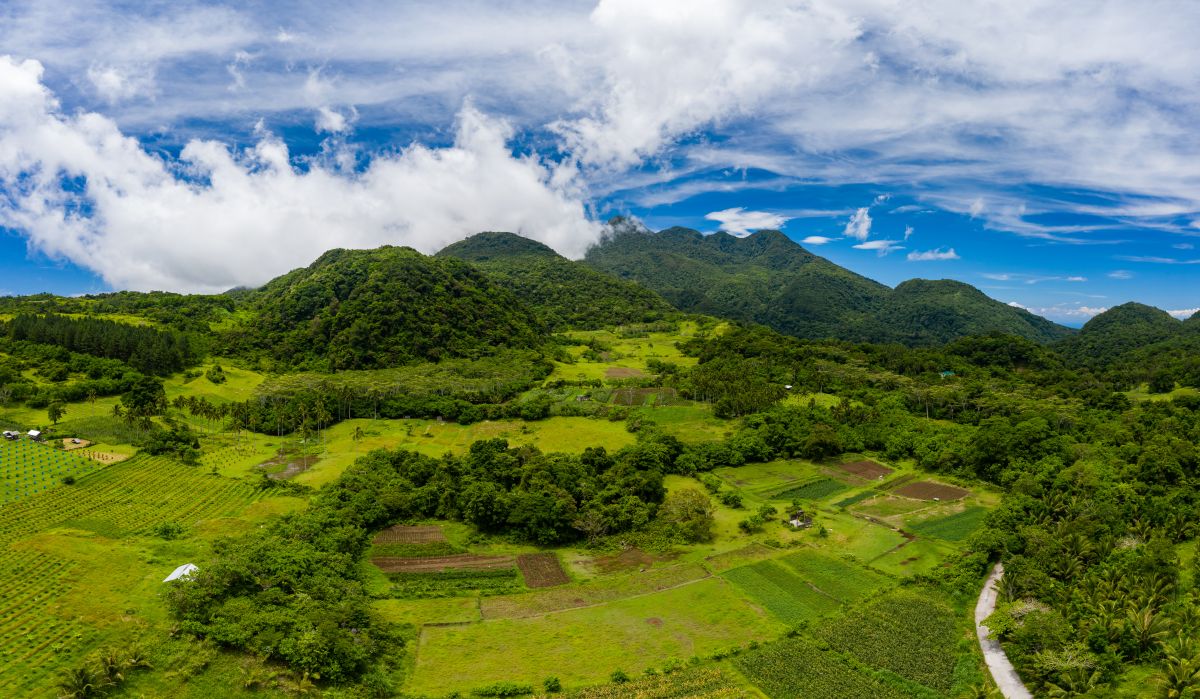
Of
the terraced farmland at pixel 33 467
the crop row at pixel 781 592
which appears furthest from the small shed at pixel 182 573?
the crop row at pixel 781 592

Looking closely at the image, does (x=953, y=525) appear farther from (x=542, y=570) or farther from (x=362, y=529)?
(x=362, y=529)

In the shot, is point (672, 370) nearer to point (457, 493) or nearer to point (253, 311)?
point (457, 493)

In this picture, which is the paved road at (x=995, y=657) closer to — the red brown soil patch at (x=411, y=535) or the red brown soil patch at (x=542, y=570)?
the red brown soil patch at (x=542, y=570)

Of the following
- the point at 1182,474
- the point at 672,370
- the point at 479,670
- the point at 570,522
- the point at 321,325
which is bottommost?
the point at 479,670

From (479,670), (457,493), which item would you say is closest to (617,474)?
(457,493)

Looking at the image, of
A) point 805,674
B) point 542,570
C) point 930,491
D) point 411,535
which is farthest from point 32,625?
point 930,491

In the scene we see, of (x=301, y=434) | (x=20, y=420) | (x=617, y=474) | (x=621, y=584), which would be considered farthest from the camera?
(x=301, y=434)

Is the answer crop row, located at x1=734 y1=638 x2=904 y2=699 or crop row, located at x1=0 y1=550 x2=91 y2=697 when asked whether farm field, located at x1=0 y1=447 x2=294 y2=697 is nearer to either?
crop row, located at x1=0 y1=550 x2=91 y2=697
